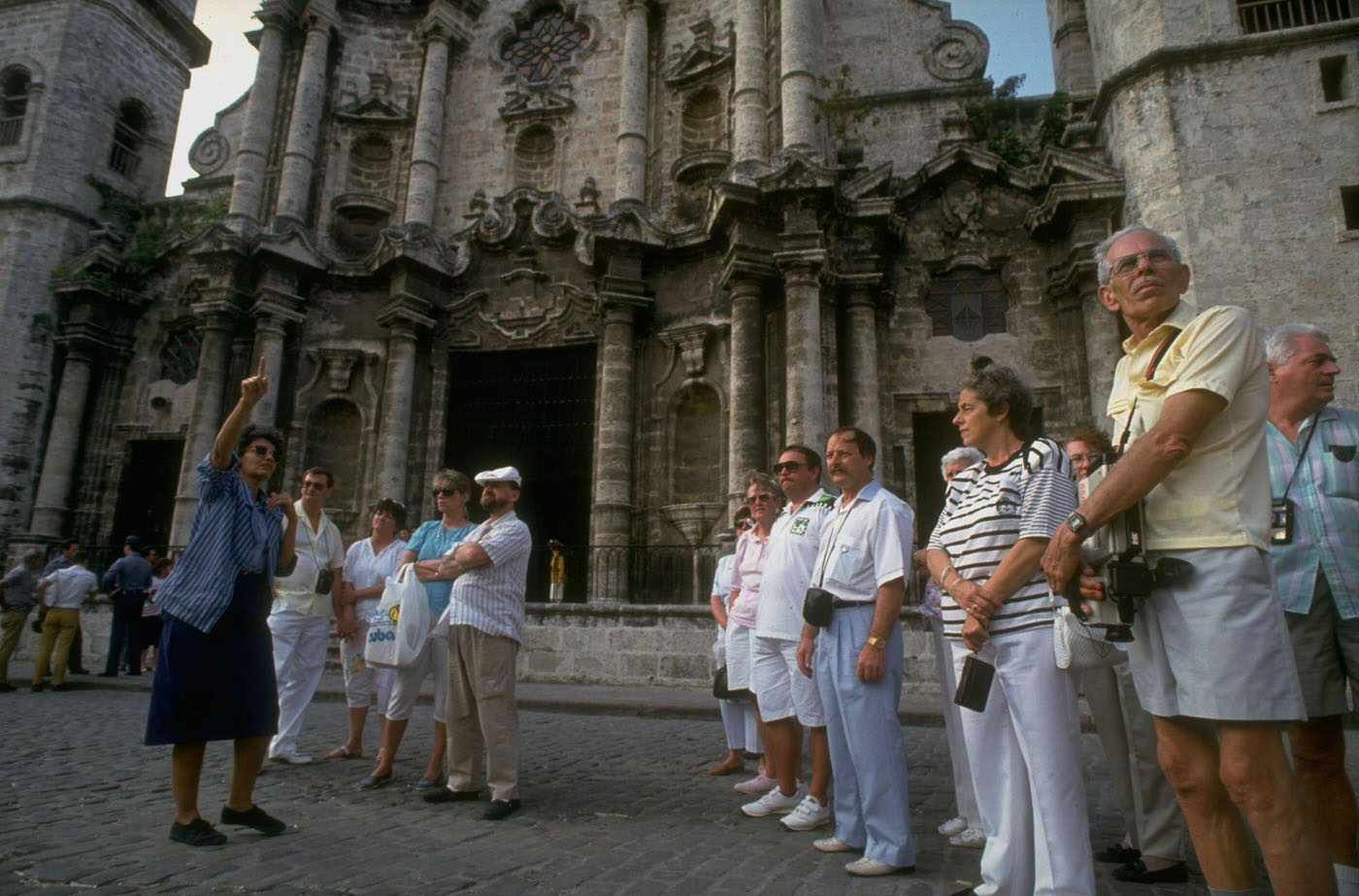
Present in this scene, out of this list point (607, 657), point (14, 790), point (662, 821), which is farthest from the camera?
point (607, 657)

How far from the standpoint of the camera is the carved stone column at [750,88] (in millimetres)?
14219

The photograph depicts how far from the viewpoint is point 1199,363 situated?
7.59 feet

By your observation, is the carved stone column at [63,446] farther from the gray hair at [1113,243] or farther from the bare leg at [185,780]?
the gray hair at [1113,243]

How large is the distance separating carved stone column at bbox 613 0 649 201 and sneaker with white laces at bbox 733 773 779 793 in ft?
40.5

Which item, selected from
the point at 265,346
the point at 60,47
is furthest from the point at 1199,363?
the point at 60,47

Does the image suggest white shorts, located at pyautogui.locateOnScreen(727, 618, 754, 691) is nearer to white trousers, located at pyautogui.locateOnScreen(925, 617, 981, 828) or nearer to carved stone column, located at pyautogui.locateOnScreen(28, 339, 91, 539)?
white trousers, located at pyautogui.locateOnScreen(925, 617, 981, 828)

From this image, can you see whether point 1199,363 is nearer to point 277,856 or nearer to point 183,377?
point 277,856

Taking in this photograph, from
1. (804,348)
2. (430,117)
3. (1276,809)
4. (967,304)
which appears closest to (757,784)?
(1276,809)

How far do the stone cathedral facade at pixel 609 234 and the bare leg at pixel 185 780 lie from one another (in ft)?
29.6

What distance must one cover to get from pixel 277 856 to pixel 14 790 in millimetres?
2364

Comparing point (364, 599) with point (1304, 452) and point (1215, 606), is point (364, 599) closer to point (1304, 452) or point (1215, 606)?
point (1215, 606)

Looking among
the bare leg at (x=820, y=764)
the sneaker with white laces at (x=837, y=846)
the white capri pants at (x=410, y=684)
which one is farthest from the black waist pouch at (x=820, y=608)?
the white capri pants at (x=410, y=684)

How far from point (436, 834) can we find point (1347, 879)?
3.64 meters

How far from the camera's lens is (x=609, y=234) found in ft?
47.5
